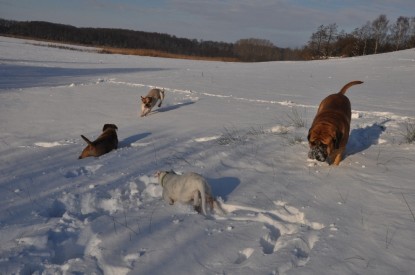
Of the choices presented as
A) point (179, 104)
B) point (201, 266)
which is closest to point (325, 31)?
point (179, 104)

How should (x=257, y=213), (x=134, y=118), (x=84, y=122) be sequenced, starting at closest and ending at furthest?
1. (x=257, y=213)
2. (x=84, y=122)
3. (x=134, y=118)

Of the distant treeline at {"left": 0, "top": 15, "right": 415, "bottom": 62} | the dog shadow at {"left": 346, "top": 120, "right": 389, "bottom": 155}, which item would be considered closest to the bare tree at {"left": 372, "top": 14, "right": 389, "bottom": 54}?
the distant treeline at {"left": 0, "top": 15, "right": 415, "bottom": 62}

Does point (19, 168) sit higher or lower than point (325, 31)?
lower

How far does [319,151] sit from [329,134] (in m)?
0.28

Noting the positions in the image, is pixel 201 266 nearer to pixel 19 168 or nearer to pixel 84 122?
pixel 19 168

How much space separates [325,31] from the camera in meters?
56.3

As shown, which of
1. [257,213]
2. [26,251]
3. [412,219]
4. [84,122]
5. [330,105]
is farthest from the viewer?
[84,122]

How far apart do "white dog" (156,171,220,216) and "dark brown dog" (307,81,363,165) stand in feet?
5.83

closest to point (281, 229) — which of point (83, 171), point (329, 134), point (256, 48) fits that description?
point (329, 134)

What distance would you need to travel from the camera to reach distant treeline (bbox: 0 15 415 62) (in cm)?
5488

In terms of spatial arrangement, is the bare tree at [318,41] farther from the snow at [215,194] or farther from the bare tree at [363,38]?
the snow at [215,194]

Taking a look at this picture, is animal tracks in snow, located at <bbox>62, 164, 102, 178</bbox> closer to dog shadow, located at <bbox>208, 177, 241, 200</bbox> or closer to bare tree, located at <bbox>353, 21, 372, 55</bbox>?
dog shadow, located at <bbox>208, 177, 241, 200</bbox>

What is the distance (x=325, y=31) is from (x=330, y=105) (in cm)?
5493

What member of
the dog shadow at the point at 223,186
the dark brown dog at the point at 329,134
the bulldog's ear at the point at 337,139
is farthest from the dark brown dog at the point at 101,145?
the bulldog's ear at the point at 337,139
